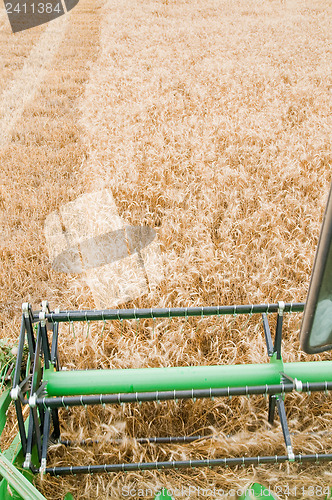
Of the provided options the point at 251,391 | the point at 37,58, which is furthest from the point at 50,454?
the point at 37,58

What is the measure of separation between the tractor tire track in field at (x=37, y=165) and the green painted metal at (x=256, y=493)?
1.74 m

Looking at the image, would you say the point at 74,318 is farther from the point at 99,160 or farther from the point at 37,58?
the point at 37,58

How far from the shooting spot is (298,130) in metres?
5.75

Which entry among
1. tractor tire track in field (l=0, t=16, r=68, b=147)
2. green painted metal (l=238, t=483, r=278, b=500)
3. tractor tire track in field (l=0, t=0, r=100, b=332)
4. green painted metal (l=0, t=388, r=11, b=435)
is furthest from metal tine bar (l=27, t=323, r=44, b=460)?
tractor tire track in field (l=0, t=16, r=68, b=147)

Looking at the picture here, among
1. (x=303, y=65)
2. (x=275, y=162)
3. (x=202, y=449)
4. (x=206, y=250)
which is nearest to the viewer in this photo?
(x=202, y=449)

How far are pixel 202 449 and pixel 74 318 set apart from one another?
90cm

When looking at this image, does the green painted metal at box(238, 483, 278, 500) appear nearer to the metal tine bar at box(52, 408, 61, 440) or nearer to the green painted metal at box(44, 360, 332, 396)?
the green painted metal at box(44, 360, 332, 396)

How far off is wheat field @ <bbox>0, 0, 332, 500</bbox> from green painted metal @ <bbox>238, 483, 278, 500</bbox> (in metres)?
0.13

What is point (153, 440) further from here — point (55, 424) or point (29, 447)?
point (29, 447)

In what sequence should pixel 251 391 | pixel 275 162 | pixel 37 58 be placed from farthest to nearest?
pixel 37 58 < pixel 275 162 < pixel 251 391

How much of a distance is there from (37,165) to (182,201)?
216 centimetres

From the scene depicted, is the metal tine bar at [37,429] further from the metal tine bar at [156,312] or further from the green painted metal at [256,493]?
the green painted metal at [256,493]

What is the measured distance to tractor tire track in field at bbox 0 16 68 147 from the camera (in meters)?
6.92

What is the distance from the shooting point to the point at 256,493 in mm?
1915
